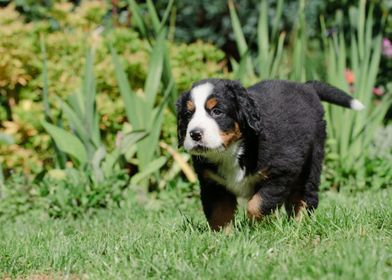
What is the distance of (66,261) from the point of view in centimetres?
338

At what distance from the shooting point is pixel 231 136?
3.98m

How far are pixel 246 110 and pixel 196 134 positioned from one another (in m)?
0.36

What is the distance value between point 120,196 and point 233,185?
175 cm

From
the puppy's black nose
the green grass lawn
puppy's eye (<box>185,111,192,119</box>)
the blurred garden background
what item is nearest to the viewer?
the green grass lawn

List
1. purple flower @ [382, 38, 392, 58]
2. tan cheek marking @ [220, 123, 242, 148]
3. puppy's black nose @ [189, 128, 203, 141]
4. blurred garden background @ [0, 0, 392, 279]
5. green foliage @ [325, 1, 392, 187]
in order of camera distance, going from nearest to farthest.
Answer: puppy's black nose @ [189, 128, 203, 141] → tan cheek marking @ [220, 123, 242, 148] → blurred garden background @ [0, 0, 392, 279] → green foliage @ [325, 1, 392, 187] → purple flower @ [382, 38, 392, 58]

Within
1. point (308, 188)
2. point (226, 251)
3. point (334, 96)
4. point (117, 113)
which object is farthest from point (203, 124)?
point (117, 113)

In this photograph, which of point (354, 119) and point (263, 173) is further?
point (354, 119)

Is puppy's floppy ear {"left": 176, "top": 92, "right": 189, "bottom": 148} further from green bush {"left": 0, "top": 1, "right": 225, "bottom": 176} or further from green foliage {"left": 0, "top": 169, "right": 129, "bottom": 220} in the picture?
green bush {"left": 0, "top": 1, "right": 225, "bottom": 176}

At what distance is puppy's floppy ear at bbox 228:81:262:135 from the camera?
398cm

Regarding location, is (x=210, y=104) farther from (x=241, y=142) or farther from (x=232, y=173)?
(x=232, y=173)

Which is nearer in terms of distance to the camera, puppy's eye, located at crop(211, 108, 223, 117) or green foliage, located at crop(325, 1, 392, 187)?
puppy's eye, located at crop(211, 108, 223, 117)

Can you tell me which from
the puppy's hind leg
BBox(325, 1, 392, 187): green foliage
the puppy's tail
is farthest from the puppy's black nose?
BBox(325, 1, 392, 187): green foliage

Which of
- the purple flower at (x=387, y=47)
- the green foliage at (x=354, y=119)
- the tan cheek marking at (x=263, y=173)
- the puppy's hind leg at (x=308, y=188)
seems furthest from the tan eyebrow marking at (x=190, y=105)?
the purple flower at (x=387, y=47)

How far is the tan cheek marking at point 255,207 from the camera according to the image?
4000 millimetres
